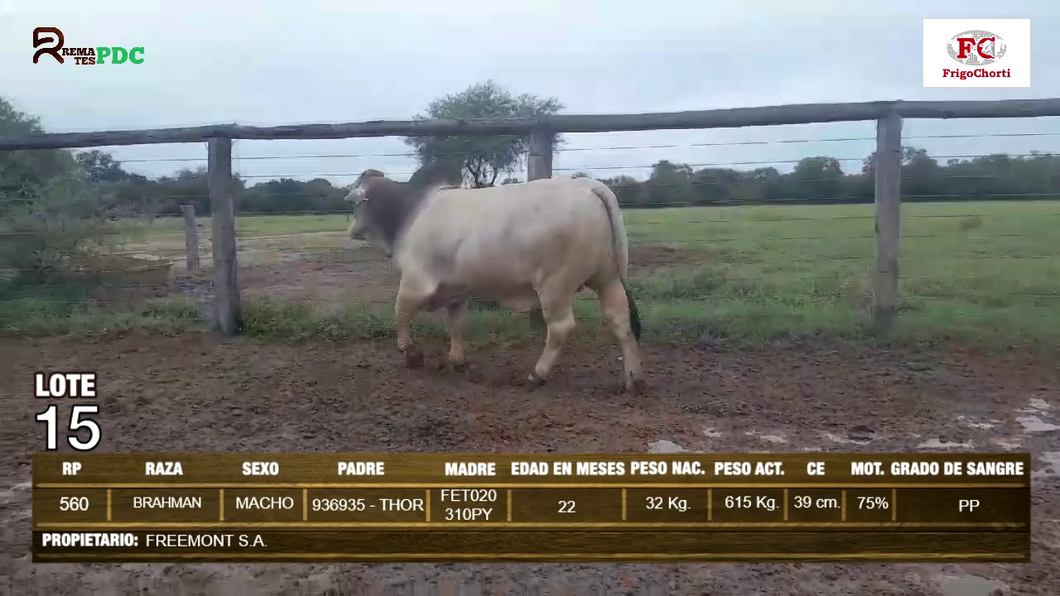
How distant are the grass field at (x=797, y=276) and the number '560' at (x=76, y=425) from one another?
736 mm

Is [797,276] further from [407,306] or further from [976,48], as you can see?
[407,306]

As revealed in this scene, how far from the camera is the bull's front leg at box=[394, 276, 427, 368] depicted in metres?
2.28

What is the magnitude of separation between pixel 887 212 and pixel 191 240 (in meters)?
2.37

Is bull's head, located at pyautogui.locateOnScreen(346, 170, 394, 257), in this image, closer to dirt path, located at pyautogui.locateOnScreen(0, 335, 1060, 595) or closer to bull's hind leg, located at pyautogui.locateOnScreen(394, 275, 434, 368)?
bull's hind leg, located at pyautogui.locateOnScreen(394, 275, 434, 368)

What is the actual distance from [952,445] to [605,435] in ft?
2.34

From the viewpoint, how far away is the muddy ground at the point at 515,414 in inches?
51.2

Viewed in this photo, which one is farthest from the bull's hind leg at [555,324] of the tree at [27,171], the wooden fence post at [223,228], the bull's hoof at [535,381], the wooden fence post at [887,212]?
the tree at [27,171]

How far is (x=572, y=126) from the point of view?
2484 millimetres

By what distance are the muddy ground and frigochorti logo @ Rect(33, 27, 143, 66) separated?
71 centimetres

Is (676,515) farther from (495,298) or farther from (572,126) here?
(572,126)

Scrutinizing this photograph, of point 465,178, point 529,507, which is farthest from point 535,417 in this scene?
point 465,178

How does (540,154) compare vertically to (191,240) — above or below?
above

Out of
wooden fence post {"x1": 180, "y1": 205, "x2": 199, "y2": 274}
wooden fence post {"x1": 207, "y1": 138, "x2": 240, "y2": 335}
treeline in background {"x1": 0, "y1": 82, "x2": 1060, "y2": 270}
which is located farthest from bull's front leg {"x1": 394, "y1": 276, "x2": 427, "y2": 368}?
wooden fence post {"x1": 180, "y1": 205, "x2": 199, "y2": 274}

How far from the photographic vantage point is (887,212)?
2613 millimetres
